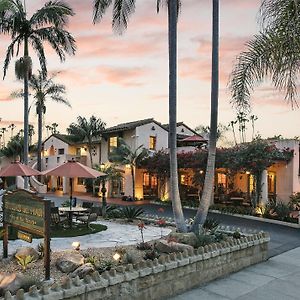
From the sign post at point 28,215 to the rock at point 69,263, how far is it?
0.76 metres

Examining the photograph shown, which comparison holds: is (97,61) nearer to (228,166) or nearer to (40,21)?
(40,21)

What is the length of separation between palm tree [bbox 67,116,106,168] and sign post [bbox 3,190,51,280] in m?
26.5

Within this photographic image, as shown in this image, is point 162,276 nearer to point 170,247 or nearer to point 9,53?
point 170,247

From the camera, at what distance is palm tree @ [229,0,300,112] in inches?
303

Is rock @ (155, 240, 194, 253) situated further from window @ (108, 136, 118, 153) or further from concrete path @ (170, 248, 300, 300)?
window @ (108, 136, 118, 153)

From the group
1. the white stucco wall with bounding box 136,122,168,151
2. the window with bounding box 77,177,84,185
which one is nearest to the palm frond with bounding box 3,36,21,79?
the white stucco wall with bounding box 136,122,168,151

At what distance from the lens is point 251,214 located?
66.5 ft

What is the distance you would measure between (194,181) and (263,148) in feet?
19.4

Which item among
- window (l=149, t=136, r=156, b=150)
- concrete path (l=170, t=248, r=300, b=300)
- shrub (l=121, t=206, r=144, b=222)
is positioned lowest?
concrete path (l=170, t=248, r=300, b=300)

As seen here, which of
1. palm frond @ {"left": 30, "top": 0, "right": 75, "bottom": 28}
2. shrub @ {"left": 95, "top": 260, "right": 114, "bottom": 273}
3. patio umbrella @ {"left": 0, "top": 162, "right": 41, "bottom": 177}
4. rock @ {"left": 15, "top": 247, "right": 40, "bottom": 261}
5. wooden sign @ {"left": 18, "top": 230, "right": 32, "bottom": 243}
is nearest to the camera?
shrub @ {"left": 95, "top": 260, "right": 114, "bottom": 273}

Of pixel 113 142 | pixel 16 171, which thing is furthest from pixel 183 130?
pixel 16 171

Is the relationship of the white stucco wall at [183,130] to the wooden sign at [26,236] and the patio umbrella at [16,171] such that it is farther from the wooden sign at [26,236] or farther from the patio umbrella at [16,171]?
the wooden sign at [26,236]

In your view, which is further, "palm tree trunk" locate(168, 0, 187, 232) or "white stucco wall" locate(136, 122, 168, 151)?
"white stucco wall" locate(136, 122, 168, 151)

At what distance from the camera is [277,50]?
8266mm
